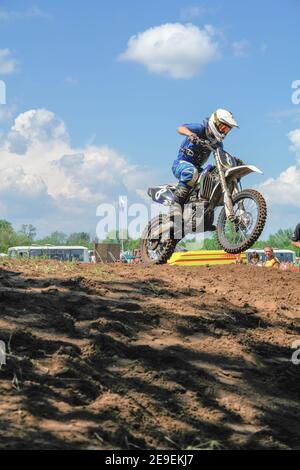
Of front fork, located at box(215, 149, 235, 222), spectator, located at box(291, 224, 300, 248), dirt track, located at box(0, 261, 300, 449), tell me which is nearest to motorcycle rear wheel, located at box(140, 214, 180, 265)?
front fork, located at box(215, 149, 235, 222)

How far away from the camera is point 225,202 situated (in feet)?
31.0

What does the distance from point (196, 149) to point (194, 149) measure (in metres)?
0.03

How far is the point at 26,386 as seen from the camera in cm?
422

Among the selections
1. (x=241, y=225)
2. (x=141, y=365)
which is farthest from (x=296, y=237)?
(x=141, y=365)

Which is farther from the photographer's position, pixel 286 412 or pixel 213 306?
pixel 213 306

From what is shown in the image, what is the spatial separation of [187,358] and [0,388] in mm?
1670

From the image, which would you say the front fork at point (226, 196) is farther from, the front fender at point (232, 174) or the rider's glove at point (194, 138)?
the rider's glove at point (194, 138)

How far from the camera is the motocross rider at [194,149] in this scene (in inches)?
377

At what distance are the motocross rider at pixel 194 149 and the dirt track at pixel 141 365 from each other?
2769mm

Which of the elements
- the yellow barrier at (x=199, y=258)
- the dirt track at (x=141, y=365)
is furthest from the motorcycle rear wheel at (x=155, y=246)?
the dirt track at (x=141, y=365)

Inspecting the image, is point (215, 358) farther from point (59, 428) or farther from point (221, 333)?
point (59, 428)

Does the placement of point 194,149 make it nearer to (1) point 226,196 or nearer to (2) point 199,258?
(1) point 226,196

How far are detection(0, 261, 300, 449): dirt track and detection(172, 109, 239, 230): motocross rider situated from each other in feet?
9.09

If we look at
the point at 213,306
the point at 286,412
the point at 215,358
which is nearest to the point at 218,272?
the point at 213,306
